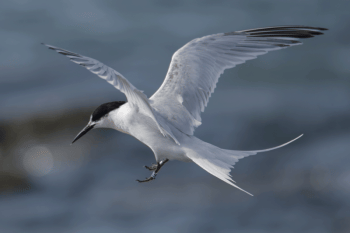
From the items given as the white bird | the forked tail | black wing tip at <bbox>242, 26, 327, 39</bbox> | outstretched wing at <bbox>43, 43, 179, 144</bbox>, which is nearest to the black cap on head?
the white bird

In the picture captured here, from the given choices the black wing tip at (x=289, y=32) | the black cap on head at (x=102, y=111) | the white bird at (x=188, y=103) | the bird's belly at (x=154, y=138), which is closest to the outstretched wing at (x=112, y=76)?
the white bird at (x=188, y=103)

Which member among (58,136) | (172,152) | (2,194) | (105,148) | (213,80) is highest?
(213,80)

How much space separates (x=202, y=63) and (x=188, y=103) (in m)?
0.42

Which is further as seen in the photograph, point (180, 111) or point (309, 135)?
point (309, 135)

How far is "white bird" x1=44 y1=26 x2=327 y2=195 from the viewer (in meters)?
3.27

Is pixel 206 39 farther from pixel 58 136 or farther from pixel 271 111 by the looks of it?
pixel 271 111

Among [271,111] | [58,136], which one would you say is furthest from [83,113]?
[271,111]

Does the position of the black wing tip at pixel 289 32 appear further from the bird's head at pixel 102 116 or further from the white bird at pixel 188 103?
the bird's head at pixel 102 116

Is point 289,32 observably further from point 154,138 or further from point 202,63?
point 154,138

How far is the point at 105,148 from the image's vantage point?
13727 millimetres

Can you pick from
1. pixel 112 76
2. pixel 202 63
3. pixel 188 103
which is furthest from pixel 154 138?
pixel 202 63

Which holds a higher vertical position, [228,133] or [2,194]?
[228,133]

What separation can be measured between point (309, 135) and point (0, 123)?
10091 millimetres

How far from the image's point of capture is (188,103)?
12.3 ft
